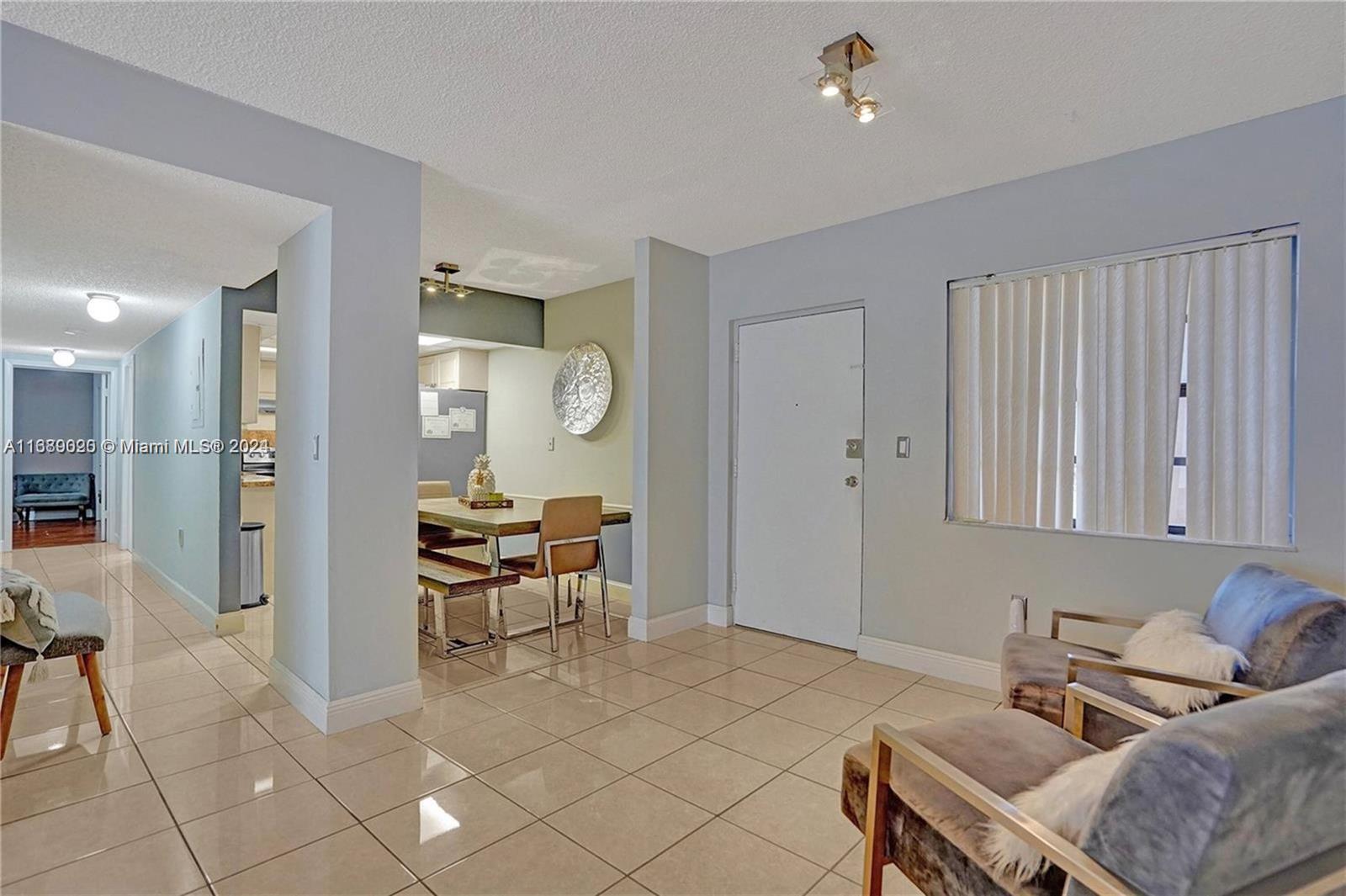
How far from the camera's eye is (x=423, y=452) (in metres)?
6.27

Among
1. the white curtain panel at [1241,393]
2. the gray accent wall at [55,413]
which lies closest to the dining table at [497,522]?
the white curtain panel at [1241,393]

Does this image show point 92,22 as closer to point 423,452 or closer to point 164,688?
point 164,688

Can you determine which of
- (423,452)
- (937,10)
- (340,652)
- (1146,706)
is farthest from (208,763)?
(423,452)

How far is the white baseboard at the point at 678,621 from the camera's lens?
4035 mm

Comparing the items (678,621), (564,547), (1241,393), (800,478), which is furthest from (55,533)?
(1241,393)

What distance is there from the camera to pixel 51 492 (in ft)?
31.9

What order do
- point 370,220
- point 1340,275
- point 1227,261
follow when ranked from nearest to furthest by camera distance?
point 1340,275
point 1227,261
point 370,220

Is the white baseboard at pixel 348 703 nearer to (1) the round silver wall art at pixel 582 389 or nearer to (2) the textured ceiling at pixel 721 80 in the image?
(2) the textured ceiling at pixel 721 80

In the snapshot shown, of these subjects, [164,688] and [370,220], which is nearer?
[370,220]

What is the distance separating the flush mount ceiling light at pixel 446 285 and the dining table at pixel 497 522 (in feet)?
5.37

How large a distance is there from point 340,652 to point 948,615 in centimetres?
284

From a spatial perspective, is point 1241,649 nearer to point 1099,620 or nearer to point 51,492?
point 1099,620

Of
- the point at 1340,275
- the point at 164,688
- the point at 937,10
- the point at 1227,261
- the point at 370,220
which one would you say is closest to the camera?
the point at 937,10

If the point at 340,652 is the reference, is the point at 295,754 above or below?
below
